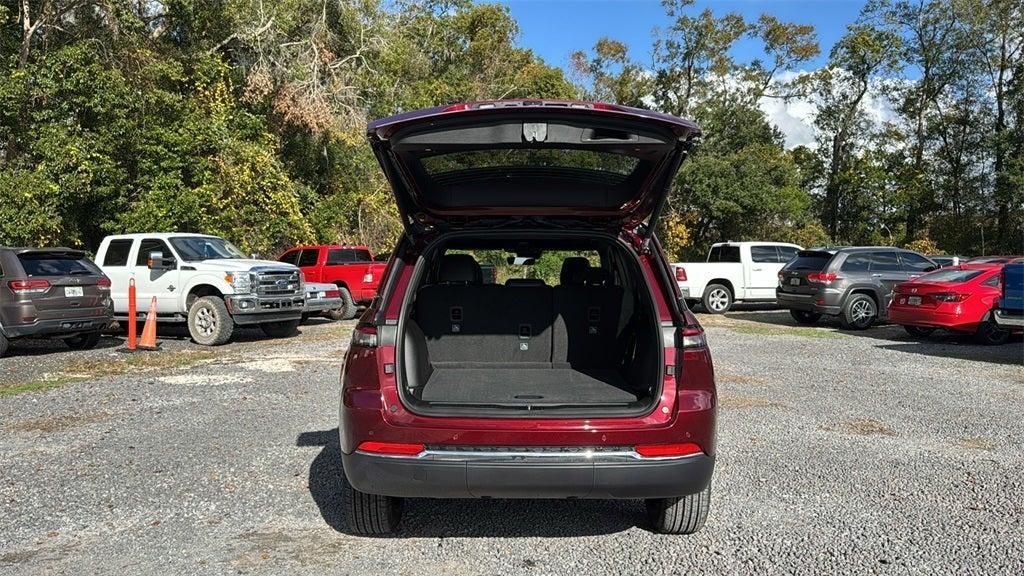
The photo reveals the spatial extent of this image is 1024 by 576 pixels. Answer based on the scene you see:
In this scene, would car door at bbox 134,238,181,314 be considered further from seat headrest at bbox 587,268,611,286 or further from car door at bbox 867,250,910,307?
car door at bbox 867,250,910,307

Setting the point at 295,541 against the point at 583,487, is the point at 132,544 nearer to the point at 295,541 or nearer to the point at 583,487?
the point at 295,541

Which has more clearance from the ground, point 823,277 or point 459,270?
point 459,270

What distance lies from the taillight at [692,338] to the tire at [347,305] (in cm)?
1453

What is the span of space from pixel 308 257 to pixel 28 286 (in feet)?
25.7

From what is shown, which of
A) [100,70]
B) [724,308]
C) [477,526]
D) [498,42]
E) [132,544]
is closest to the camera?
[132,544]

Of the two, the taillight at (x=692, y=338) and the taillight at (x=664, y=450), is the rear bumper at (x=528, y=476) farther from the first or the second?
the taillight at (x=692, y=338)

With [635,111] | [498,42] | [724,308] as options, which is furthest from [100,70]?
[498,42]

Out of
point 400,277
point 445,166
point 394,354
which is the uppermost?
point 445,166

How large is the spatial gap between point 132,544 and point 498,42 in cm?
4100

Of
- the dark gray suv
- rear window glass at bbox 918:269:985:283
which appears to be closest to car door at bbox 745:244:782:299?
the dark gray suv

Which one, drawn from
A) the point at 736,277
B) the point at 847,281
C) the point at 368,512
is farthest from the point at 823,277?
the point at 368,512

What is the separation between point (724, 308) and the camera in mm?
19875

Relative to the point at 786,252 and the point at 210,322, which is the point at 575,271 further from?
the point at 786,252

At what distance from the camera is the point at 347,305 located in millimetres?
18031
